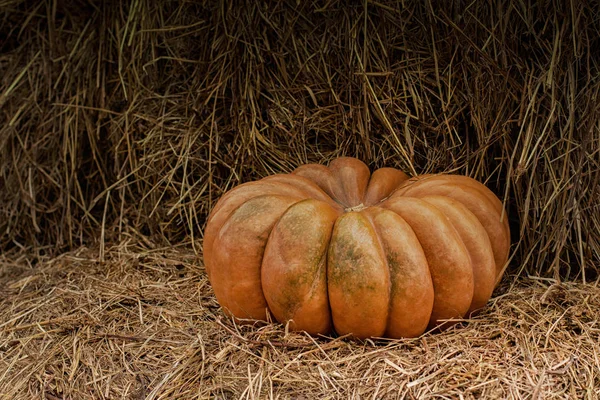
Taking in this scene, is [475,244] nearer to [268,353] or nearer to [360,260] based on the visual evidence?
[360,260]

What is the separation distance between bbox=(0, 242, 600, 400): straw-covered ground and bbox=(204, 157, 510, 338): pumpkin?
0.28ft

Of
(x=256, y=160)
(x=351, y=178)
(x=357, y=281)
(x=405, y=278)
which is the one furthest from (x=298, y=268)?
(x=256, y=160)

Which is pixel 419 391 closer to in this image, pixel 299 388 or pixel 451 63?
pixel 299 388

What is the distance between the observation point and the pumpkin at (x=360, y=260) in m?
2.27

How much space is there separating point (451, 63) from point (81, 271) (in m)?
1.94

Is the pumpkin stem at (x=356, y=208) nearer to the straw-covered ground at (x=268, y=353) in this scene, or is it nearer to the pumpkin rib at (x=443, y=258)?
the pumpkin rib at (x=443, y=258)

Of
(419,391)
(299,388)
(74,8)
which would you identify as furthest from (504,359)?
(74,8)

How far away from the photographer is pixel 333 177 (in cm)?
283

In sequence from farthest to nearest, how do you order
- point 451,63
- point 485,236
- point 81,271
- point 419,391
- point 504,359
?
1. point 81,271
2. point 451,63
3. point 485,236
4. point 504,359
5. point 419,391

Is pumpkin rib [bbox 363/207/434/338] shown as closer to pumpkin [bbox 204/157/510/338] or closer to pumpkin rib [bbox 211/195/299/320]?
pumpkin [bbox 204/157/510/338]

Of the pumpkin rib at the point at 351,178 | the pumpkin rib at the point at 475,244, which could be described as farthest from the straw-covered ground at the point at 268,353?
the pumpkin rib at the point at 351,178

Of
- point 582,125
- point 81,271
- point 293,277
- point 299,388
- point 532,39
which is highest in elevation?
point 532,39

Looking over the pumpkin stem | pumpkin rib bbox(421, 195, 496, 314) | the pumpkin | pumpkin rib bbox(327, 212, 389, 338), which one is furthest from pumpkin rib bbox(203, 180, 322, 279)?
pumpkin rib bbox(421, 195, 496, 314)

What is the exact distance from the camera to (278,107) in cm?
322
